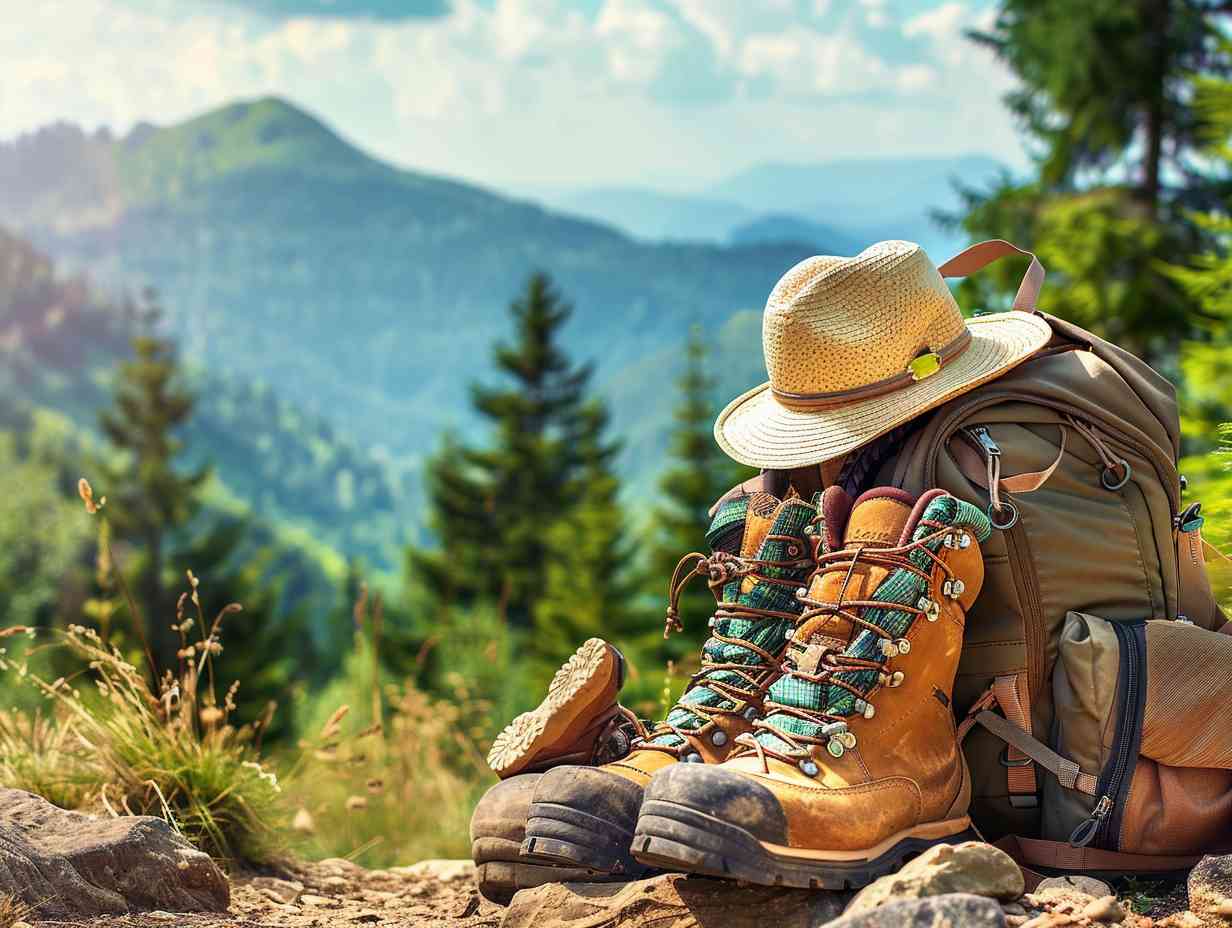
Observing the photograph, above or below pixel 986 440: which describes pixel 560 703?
below

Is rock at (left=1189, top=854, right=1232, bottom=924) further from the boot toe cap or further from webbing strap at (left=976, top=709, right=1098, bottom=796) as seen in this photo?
the boot toe cap

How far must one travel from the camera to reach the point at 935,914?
7.09 ft

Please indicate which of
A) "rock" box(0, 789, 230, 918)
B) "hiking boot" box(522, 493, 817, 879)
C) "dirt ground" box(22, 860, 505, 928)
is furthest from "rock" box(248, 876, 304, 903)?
"hiking boot" box(522, 493, 817, 879)

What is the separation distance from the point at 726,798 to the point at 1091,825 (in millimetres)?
867

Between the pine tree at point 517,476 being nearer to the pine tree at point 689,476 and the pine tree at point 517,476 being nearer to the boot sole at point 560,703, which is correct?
the pine tree at point 689,476

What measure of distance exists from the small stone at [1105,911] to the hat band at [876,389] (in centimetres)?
115

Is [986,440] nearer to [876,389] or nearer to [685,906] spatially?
[876,389]

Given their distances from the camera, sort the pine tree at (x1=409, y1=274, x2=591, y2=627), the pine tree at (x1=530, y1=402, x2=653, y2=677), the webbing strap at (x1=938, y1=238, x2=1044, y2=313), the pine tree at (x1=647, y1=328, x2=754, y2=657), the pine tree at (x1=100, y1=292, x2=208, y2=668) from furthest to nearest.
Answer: the pine tree at (x1=100, y1=292, x2=208, y2=668) → the pine tree at (x1=409, y1=274, x2=591, y2=627) → the pine tree at (x1=530, y1=402, x2=653, y2=677) → the pine tree at (x1=647, y1=328, x2=754, y2=657) → the webbing strap at (x1=938, y1=238, x2=1044, y2=313)

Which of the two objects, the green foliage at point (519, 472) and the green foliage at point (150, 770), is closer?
the green foliage at point (150, 770)

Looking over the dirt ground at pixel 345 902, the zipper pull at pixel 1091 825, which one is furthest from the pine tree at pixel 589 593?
the zipper pull at pixel 1091 825

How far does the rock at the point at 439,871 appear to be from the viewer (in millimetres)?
4020

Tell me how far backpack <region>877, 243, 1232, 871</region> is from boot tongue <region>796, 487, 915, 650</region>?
150 millimetres

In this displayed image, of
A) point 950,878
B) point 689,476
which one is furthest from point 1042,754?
point 689,476

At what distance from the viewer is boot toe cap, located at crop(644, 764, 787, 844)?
2.48 metres
